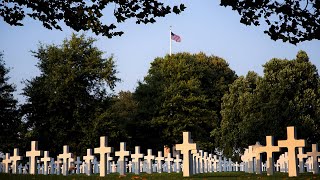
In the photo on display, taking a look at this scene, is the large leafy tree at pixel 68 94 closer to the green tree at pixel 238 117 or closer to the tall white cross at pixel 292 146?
the green tree at pixel 238 117

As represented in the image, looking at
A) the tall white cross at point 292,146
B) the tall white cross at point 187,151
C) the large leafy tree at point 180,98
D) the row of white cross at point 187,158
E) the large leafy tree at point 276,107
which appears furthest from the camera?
the large leafy tree at point 180,98

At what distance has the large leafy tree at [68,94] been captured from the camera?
47.3 m

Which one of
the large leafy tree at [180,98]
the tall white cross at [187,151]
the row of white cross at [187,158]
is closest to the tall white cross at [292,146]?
the row of white cross at [187,158]

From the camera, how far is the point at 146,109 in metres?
55.9

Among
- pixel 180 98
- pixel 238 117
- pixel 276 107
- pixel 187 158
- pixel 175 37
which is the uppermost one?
pixel 175 37

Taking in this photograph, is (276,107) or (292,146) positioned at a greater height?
(276,107)

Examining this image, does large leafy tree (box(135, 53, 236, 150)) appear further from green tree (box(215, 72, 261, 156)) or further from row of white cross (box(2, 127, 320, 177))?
row of white cross (box(2, 127, 320, 177))

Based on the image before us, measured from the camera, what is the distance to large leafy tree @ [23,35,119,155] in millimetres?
47344

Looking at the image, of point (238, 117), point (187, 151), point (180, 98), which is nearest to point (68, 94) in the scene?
point (180, 98)

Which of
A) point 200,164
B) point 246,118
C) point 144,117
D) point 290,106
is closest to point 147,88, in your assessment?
point 144,117

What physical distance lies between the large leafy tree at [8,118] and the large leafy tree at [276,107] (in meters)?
19.1

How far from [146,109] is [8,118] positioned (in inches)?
569

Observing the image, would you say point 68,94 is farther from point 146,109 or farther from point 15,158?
point 15,158

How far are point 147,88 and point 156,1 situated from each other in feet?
152
